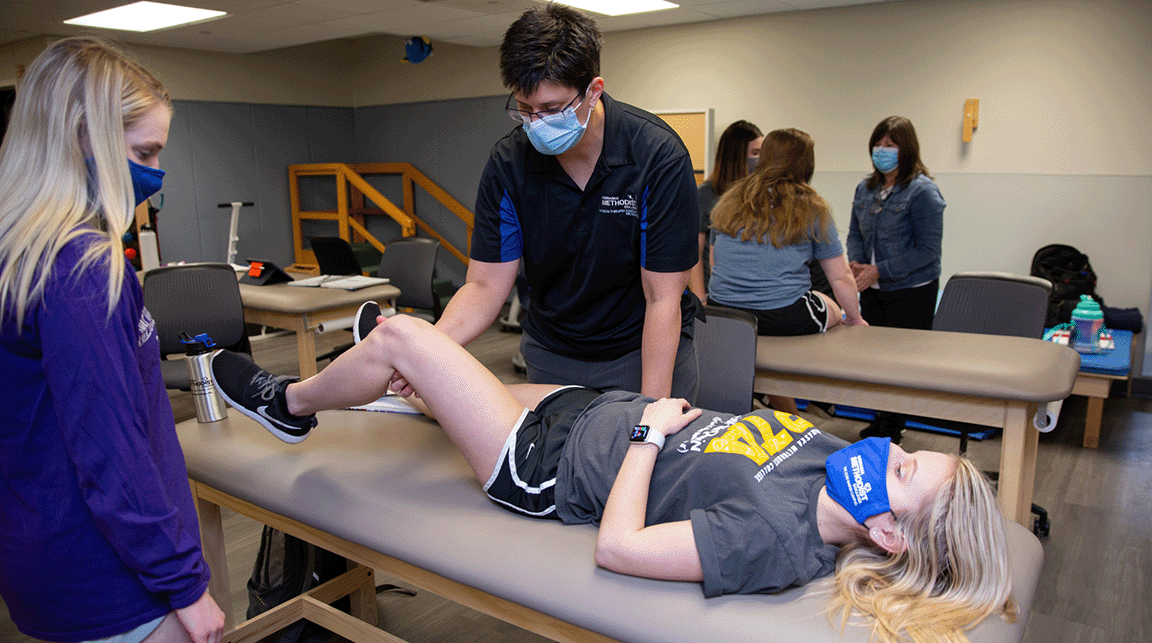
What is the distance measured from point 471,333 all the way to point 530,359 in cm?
17

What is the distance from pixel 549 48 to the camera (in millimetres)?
1367

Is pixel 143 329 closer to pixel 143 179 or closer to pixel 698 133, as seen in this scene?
pixel 143 179

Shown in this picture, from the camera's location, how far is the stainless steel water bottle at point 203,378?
5.63ft

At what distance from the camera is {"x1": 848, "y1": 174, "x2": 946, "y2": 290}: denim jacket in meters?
3.08

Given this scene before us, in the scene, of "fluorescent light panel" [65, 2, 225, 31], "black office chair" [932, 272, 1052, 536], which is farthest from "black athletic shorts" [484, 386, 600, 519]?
"fluorescent light panel" [65, 2, 225, 31]

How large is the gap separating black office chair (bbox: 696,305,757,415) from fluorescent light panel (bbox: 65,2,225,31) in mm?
3962

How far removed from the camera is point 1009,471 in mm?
1983

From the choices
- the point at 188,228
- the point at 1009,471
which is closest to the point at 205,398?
the point at 1009,471

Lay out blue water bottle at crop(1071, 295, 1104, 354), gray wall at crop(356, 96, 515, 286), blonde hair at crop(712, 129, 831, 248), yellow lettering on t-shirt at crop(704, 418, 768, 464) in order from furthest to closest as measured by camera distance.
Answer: gray wall at crop(356, 96, 515, 286) < blue water bottle at crop(1071, 295, 1104, 354) < blonde hair at crop(712, 129, 831, 248) < yellow lettering on t-shirt at crop(704, 418, 768, 464)

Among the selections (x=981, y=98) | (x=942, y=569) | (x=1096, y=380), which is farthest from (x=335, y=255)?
(x=942, y=569)

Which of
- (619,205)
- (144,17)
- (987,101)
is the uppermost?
(144,17)

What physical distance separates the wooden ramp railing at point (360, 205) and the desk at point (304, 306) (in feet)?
9.91

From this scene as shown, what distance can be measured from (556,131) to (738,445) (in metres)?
0.69

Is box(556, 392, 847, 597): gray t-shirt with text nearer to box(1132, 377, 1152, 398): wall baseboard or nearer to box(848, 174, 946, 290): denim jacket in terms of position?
box(848, 174, 946, 290): denim jacket
